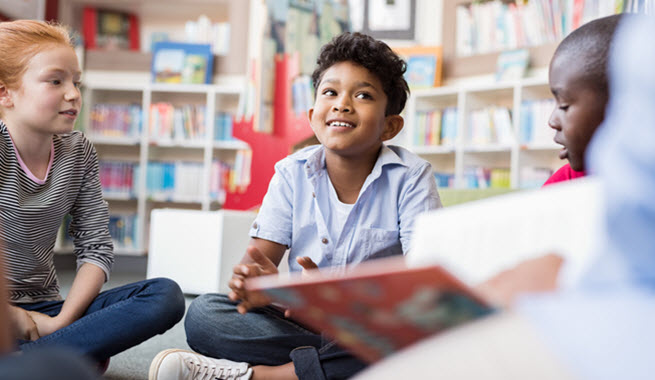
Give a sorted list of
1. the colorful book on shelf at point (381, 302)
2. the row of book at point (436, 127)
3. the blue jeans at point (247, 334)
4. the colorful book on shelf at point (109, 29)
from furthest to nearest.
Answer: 1. the colorful book on shelf at point (109, 29)
2. the row of book at point (436, 127)
3. the blue jeans at point (247, 334)
4. the colorful book on shelf at point (381, 302)

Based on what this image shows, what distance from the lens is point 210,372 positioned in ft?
4.03

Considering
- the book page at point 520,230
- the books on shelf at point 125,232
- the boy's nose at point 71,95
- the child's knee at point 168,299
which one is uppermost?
the boy's nose at point 71,95

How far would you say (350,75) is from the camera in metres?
1.40

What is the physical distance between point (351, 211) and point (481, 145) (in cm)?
289

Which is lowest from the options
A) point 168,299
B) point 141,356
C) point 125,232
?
point 125,232

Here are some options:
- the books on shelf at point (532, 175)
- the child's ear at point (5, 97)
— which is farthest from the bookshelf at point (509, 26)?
the child's ear at point (5, 97)

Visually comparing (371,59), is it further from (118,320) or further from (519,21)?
(519,21)

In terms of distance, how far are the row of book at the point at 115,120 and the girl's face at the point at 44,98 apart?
11.5 ft

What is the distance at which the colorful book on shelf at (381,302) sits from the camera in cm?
41

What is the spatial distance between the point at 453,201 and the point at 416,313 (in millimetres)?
1628

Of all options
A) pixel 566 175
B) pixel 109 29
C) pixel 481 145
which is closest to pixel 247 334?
pixel 566 175

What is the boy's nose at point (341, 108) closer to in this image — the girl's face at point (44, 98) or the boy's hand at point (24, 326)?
the girl's face at point (44, 98)

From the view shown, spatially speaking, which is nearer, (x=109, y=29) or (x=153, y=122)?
(x=153, y=122)

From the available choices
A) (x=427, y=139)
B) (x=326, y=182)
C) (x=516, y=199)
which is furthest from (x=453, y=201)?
(x=427, y=139)
